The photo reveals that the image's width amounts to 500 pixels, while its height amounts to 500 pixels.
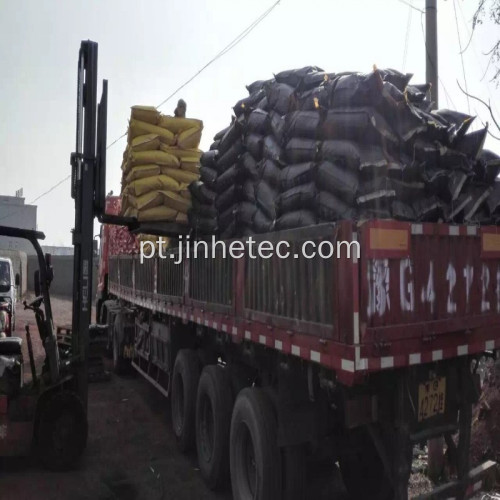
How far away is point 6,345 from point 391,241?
5.00 metres

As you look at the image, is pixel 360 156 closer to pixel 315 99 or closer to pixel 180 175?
pixel 315 99

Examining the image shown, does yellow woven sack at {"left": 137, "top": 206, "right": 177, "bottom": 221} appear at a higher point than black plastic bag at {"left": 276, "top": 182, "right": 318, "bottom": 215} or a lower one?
higher

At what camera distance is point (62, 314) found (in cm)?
2123

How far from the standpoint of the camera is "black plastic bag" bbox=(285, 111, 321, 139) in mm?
3529

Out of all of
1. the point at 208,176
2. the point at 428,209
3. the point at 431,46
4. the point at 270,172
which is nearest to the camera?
the point at 428,209

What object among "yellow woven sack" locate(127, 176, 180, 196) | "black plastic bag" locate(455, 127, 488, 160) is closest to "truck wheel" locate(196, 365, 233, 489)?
"yellow woven sack" locate(127, 176, 180, 196)

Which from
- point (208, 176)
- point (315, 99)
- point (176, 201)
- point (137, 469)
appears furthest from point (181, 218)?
point (315, 99)

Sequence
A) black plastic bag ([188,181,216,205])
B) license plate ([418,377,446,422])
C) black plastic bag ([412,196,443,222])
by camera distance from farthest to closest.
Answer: black plastic bag ([188,181,216,205]) < black plastic bag ([412,196,443,222]) < license plate ([418,377,446,422])

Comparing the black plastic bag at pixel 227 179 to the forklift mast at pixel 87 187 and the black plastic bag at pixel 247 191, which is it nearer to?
the black plastic bag at pixel 247 191

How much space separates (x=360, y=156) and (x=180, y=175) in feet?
10.2

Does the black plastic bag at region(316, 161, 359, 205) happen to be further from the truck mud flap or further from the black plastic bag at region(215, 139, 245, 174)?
the truck mud flap

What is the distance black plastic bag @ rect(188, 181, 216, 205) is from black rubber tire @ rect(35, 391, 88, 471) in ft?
7.66

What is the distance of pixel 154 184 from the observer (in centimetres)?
573

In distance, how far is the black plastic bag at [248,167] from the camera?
4.44 metres
